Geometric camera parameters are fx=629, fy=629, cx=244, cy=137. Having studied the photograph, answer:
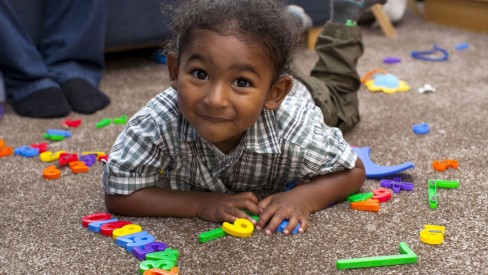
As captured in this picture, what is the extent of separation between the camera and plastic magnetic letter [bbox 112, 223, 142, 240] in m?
0.95

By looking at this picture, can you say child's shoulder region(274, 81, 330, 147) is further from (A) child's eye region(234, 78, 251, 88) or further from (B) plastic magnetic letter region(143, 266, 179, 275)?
(B) plastic magnetic letter region(143, 266, 179, 275)

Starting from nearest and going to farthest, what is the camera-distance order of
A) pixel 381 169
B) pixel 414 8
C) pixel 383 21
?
pixel 381 169, pixel 383 21, pixel 414 8

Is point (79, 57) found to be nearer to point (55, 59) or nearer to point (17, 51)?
point (55, 59)

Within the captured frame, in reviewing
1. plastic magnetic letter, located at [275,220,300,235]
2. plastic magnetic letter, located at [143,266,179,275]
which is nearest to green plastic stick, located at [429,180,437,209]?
plastic magnetic letter, located at [275,220,300,235]

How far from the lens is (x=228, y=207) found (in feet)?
3.25

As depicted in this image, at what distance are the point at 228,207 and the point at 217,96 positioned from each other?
201 millimetres

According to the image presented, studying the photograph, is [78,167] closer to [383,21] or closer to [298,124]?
[298,124]

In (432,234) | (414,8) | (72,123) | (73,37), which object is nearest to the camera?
(432,234)

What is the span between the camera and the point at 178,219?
101 cm

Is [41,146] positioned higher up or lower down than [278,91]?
lower down

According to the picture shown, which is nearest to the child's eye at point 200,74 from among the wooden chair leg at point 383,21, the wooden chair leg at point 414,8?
the wooden chair leg at point 383,21

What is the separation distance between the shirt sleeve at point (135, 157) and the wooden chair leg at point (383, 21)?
1634 mm

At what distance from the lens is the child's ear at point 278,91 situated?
0.97 m

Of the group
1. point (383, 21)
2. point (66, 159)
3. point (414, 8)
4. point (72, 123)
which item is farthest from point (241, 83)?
point (414, 8)
